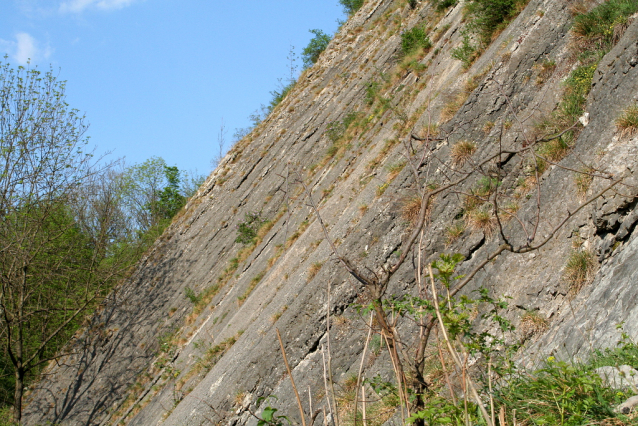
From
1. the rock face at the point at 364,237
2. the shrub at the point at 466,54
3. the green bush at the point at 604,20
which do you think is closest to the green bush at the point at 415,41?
the rock face at the point at 364,237

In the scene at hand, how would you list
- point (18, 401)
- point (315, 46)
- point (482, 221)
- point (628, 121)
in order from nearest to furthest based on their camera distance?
point (628, 121) → point (482, 221) → point (18, 401) → point (315, 46)

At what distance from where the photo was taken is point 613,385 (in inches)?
89.0

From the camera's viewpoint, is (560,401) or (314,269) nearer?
(560,401)

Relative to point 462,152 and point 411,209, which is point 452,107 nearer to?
point 462,152

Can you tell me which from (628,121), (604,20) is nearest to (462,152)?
(628,121)

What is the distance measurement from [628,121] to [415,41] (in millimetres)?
8492

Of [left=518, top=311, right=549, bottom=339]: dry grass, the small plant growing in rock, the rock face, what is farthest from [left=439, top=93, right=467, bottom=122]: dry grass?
the small plant growing in rock

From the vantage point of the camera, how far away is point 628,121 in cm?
408

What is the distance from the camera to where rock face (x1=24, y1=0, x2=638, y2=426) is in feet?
12.2

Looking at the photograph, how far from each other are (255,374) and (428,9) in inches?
471

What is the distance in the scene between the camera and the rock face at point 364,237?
3730 mm

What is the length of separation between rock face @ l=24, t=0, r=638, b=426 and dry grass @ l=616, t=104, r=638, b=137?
6 centimetres

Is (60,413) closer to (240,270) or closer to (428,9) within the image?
(240,270)

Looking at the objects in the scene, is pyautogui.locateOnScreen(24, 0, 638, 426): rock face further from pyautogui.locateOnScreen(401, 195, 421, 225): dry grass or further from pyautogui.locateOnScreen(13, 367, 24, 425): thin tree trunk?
pyautogui.locateOnScreen(13, 367, 24, 425): thin tree trunk
